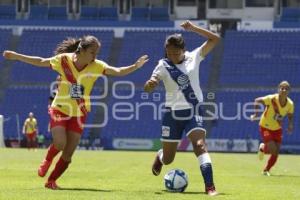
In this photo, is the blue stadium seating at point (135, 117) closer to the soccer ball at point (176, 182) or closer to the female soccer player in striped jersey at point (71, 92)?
the female soccer player in striped jersey at point (71, 92)

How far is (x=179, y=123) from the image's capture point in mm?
10328

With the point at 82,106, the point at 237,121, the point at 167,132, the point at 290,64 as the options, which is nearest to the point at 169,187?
the point at 167,132

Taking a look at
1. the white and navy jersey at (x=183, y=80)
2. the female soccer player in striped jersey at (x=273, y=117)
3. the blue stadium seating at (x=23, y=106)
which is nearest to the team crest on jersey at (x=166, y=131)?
the white and navy jersey at (x=183, y=80)

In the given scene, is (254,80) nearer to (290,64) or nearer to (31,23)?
(290,64)

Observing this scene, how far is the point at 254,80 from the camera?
45781 mm

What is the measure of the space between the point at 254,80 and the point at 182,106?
119ft

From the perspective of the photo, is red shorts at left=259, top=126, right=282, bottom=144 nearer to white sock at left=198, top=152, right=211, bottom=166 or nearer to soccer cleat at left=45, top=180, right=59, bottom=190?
white sock at left=198, top=152, right=211, bottom=166

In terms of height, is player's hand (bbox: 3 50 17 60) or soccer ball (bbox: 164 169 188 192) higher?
player's hand (bbox: 3 50 17 60)

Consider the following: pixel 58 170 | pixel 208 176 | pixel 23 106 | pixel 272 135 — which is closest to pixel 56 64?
Answer: pixel 58 170

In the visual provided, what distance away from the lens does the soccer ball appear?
1017 cm

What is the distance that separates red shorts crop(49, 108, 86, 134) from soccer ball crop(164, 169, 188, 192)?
150 centimetres

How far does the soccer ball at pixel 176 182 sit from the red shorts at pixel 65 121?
1.50 m

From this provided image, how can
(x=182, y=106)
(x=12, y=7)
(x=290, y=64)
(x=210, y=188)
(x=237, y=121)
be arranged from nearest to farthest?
(x=210, y=188) < (x=182, y=106) < (x=237, y=121) < (x=290, y=64) < (x=12, y=7)

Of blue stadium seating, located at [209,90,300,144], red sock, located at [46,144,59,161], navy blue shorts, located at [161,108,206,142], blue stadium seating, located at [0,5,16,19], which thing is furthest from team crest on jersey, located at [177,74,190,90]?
blue stadium seating, located at [0,5,16,19]
